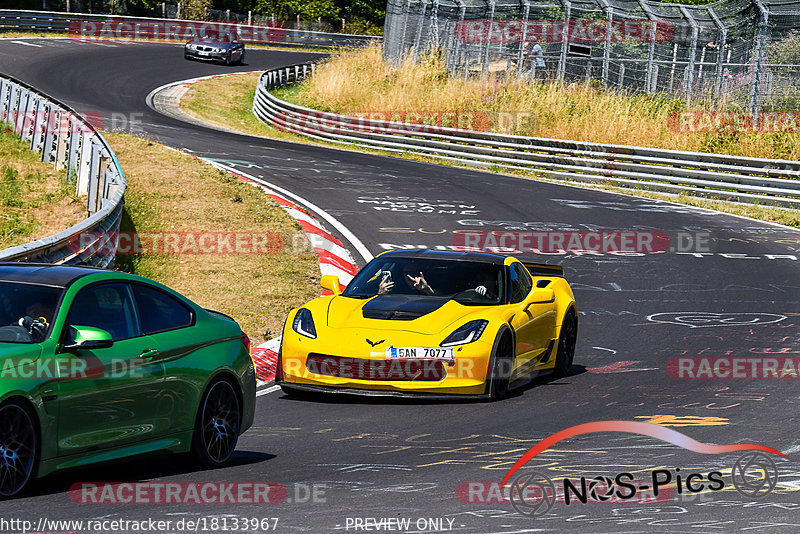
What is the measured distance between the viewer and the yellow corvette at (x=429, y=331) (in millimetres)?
10578

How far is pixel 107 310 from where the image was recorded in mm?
7461

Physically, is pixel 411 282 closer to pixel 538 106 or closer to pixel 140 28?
pixel 538 106

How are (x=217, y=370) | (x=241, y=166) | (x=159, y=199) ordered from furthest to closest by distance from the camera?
(x=241, y=166) → (x=159, y=199) → (x=217, y=370)

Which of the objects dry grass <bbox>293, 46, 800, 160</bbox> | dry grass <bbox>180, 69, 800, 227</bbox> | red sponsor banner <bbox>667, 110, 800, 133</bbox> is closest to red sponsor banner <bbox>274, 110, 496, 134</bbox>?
dry grass <bbox>293, 46, 800, 160</bbox>

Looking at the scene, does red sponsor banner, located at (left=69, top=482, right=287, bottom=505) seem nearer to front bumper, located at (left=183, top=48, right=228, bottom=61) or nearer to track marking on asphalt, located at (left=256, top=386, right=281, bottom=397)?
track marking on asphalt, located at (left=256, top=386, right=281, bottom=397)

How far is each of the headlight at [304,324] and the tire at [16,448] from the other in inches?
177

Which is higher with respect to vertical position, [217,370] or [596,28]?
[596,28]

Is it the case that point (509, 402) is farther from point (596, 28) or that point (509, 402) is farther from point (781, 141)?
point (596, 28)

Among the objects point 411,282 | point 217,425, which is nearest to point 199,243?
point 411,282

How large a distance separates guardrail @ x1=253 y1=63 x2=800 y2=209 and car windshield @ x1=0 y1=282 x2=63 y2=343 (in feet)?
70.4

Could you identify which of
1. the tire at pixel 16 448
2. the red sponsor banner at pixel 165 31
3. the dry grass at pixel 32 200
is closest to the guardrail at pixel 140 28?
the red sponsor banner at pixel 165 31

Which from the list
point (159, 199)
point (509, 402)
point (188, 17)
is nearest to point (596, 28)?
point (159, 199)

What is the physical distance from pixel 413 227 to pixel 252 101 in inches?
1029

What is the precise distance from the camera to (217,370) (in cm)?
814
